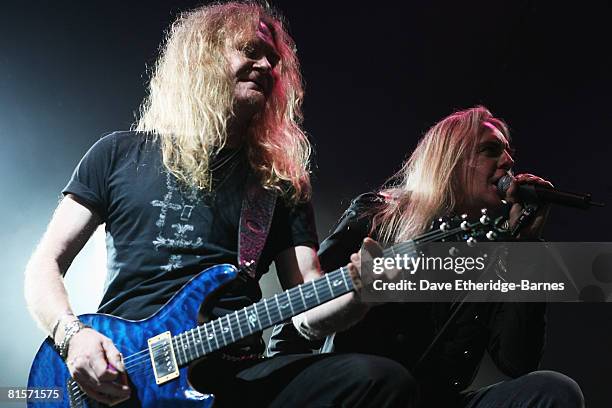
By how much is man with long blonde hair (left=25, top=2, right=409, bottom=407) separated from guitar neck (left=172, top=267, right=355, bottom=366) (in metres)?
0.06

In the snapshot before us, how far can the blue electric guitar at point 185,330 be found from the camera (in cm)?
178

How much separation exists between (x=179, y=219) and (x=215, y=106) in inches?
19.3

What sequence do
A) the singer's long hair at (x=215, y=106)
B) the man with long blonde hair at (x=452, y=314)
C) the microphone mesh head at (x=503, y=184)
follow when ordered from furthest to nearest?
the microphone mesh head at (x=503, y=184) < the singer's long hair at (x=215, y=106) < the man with long blonde hair at (x=452, y=314)

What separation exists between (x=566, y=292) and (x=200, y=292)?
178 centimetres

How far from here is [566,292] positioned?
2.94m

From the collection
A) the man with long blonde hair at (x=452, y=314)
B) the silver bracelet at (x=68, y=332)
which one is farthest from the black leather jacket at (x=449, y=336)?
the silver bracelet at (x=68, y=332)

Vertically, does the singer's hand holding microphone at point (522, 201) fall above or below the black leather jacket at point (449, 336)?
above

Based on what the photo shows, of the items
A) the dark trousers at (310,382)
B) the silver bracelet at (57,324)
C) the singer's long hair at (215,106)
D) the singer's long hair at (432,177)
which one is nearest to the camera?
the dark trousers at (310,382)

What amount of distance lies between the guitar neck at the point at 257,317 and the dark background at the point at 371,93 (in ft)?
4.26

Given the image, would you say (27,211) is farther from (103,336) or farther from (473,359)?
(473,359)

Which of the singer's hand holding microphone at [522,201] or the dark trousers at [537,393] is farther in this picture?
the singer's hand holding microphone at [522,201]

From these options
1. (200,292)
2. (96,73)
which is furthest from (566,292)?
(96,73)

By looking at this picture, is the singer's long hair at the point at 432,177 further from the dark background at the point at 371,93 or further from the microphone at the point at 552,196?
the microphone at the point at 552,196

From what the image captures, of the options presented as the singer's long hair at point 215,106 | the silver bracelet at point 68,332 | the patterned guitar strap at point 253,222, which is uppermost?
the singer's long hair at point 215,106
